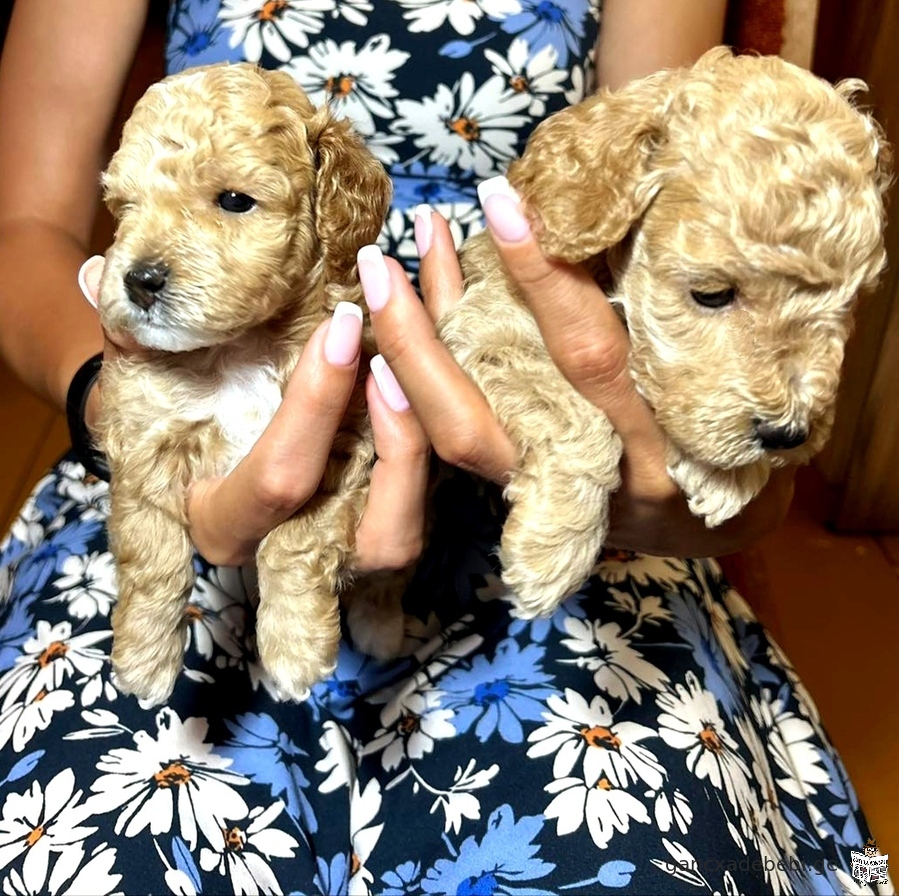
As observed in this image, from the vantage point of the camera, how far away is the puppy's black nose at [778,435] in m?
1.06

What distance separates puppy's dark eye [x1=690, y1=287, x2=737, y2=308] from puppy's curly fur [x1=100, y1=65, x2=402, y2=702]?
0.53 metres

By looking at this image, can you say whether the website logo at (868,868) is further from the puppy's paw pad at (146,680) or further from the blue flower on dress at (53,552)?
the blue flower on dress at (53,552)

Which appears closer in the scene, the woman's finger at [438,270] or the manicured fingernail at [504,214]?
the manicured fingernail at [504,214]

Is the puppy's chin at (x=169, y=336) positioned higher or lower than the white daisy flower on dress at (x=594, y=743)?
higher

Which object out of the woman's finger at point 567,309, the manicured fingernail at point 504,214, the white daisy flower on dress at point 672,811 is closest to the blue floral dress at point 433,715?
the white daisy flower on dress at point 672,811

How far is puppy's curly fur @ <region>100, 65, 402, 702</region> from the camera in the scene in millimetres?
1224

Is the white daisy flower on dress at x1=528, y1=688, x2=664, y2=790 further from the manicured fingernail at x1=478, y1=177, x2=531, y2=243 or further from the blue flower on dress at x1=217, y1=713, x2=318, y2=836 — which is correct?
the manicured fingernail at x1=478, y1=177, x2=531, y2=243

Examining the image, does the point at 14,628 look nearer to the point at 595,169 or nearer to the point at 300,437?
the point at 300,437

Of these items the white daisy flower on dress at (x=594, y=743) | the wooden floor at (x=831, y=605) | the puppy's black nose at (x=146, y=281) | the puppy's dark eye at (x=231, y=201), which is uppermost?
the puppy's dark eye at (x=231, y=201)

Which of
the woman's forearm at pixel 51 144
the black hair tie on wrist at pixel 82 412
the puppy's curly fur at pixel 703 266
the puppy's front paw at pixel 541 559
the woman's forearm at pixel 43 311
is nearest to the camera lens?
the puppy's curly fur at pixel 703 266

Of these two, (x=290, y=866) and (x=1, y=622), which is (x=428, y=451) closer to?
(x=290, y=866)

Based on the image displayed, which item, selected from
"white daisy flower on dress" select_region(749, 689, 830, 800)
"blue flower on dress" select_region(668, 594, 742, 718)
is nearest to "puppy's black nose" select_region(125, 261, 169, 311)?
"blue flower on dress" select_region(668, 594, 742, 718)

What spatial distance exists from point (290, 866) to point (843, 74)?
311cm

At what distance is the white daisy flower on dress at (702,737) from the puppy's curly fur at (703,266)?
22.2 inches
